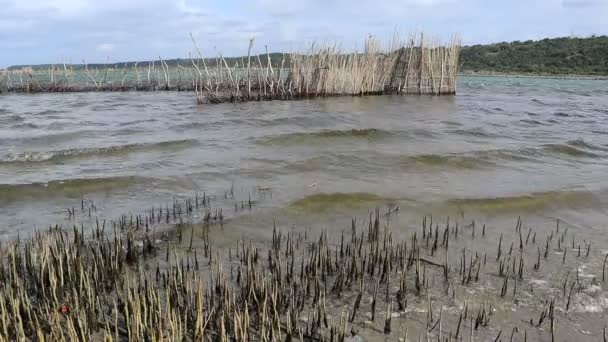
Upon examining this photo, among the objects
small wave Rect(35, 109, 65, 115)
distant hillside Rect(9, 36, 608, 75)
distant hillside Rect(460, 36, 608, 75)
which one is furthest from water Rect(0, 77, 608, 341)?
distant hillside Rect(460, 36, 608, 75)

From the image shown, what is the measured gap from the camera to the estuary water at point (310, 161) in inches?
255

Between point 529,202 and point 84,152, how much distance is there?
26.6 ft

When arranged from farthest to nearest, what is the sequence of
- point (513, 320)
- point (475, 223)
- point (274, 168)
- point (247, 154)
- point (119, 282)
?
point (247, 154) < point (274, 168) < point (475, 223) < point (119, 282) < point (513, 320)

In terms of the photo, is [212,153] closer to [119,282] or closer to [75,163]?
[75,163]

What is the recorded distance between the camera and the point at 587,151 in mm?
10281

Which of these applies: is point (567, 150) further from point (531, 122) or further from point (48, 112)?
point (48, 112)

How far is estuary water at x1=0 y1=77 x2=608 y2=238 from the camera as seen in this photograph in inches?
255

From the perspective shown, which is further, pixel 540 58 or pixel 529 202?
pixel 540 58

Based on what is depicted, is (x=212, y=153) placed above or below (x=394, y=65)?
below

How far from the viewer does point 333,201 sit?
6547mm

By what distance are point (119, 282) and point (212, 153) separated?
249 inches

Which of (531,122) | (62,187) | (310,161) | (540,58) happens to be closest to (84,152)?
(62,187)

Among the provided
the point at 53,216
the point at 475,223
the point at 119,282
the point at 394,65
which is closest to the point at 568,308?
the point at 475,223

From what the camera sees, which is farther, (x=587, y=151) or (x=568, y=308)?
(x=587, y=151)
